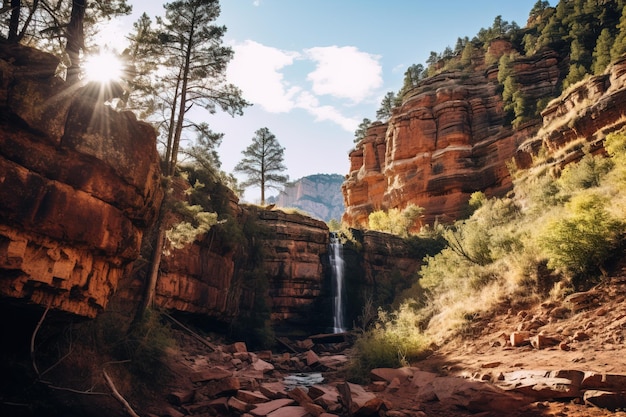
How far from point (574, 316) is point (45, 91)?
45.0 ft

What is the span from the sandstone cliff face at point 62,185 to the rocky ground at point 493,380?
412cm

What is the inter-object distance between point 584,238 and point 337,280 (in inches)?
756

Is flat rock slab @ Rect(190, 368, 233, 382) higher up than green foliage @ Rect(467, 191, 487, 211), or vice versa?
green foliage @ Rect(467, 191, 487, 211)

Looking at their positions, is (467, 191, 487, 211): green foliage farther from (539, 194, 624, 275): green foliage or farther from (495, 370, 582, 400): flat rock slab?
(495, 370, 582, 400): flat rock slab

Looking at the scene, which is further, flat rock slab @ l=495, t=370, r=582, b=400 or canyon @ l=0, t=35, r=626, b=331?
flat rock slab @ l=495, t=370, r=582, b=400

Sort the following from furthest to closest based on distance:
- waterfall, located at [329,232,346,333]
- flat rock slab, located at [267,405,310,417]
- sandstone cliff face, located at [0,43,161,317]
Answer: waterfall, located at [329,232,346,333]
flat rock slab, located at [267,405,310,417]
sandstone cliff face, located at [0,43,161,317]

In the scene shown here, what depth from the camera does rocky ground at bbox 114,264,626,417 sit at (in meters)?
6.45

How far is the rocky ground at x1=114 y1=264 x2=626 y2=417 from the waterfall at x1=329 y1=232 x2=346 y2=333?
1416 centimetres

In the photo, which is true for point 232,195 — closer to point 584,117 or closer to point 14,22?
point 14,22

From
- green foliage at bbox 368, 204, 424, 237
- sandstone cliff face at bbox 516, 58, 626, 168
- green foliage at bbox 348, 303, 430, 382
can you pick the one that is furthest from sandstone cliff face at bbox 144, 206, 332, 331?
sandstone cliff face at bbox 516, 58, 626, 168

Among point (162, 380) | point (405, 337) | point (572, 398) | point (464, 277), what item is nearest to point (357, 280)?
point (464, 277)

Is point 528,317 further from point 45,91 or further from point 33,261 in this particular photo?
point 45,91

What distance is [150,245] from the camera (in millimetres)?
13250

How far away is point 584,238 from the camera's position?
34.8 ft
